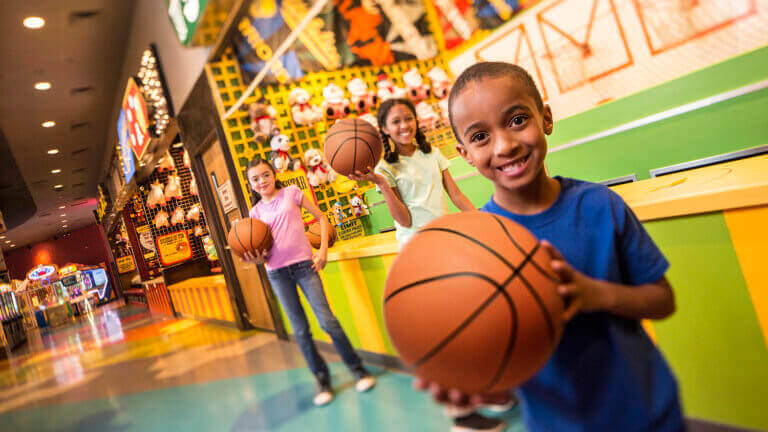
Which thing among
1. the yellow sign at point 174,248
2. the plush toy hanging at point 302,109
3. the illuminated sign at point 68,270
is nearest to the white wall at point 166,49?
the plush toy hanging at point 302,109

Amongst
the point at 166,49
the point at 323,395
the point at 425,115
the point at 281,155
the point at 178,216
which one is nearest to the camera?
the point at 323,395

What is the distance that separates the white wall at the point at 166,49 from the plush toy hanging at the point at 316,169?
1.48 metres

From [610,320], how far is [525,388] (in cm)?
25

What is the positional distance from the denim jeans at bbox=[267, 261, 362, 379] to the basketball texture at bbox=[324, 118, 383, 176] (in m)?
0.98

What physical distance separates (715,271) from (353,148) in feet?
5.45

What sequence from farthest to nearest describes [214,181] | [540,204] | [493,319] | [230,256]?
[230,256] < [214,181] < [540,204] < [493,319]

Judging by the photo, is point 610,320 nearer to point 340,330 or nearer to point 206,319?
point 340,330

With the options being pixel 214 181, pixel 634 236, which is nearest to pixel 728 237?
pixel 634 236

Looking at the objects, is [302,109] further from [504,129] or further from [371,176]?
[504,129]

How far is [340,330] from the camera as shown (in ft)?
10.5

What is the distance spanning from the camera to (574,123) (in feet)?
12.0

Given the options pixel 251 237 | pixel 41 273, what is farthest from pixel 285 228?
pixel 41 273

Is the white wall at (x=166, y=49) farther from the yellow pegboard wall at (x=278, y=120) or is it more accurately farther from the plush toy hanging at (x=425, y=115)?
the plush toy hanging at (x=425, y=115)

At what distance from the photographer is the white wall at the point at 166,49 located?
5.07 meters
